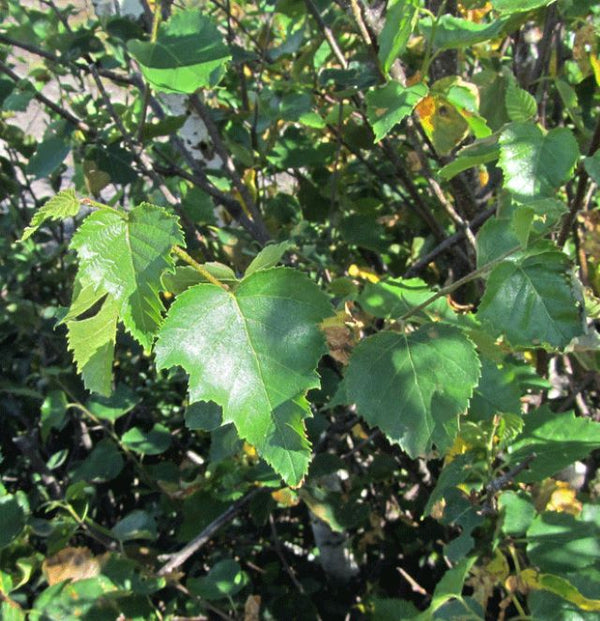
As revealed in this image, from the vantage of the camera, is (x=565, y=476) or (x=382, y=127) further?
(x=565, y=476)

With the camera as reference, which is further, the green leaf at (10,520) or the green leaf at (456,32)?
the green leaf at (10,520)

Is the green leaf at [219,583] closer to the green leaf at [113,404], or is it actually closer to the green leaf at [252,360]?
the green leaf at [113,404]

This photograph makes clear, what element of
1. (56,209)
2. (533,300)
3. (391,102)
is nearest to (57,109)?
(391,102)

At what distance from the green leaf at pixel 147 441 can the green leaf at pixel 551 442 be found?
0.93 m

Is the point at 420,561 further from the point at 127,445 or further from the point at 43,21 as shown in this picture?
the point at 43,21

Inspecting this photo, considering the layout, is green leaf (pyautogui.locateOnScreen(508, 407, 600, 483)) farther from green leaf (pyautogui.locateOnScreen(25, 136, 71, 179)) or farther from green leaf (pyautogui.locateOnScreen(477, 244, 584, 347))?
green leaf (pyautogui.locateOnScreen(25, 136, 71, 179))

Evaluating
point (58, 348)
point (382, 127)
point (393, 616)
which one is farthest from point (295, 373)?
point (58, 348)

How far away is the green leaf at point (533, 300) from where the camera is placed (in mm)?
1024

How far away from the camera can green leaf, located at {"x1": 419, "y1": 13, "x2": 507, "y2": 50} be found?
1242 mm

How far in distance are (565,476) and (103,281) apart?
141 cm

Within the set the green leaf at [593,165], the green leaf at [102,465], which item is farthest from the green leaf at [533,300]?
the green leaf at [102,465]

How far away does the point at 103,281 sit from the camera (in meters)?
0.80

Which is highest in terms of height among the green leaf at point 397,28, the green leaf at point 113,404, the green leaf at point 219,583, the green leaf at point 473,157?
the green leaf at point 397,28

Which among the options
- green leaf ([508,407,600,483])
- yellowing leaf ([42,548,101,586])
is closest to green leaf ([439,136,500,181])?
green leaf ([508,407,600,483])
